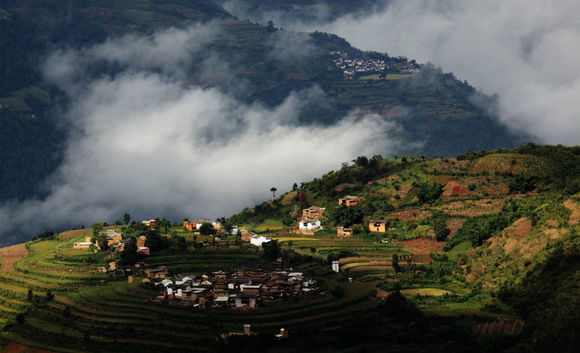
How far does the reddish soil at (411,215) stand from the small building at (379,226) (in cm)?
210

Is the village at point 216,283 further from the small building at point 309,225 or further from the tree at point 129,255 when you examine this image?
the small building at point 309,225

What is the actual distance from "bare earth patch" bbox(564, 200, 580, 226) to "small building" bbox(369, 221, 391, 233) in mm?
25178

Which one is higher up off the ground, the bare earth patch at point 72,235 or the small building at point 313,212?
the small building at point 313,212

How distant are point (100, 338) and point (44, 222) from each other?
137m

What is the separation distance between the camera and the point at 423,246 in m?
76.1

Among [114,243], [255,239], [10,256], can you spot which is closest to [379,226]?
[255,239]

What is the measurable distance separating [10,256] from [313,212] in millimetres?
38016

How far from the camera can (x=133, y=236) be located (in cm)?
8150

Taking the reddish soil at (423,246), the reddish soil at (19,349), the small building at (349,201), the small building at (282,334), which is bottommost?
the reddish soil at (19,349)

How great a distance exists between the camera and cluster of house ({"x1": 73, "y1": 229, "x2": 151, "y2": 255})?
75.8 metres

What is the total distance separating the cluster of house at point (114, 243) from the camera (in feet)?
249

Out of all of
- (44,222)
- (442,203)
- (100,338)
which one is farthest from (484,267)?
(44,222)

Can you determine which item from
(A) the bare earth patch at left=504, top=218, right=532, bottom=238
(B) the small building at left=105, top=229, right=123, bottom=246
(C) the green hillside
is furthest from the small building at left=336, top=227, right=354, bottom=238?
(B) the small building at left=105, top=229, right=123, bottom=246

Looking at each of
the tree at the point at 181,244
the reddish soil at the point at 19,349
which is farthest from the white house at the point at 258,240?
the reddish soil at the point at 19,349
